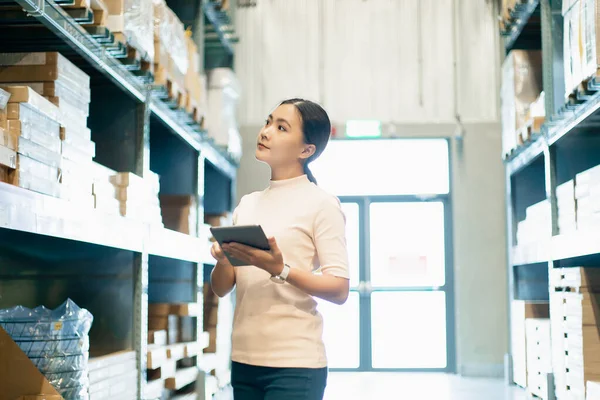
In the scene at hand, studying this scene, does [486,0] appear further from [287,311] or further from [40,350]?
[287,311]

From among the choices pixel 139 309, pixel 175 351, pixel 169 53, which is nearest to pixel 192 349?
pixel 175 351

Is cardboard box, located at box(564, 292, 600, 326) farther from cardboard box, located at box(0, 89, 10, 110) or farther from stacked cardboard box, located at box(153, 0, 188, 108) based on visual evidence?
cardboard box, located at box(0, 89, 10, 110)

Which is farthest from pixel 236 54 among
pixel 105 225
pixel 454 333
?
pixel 105 225

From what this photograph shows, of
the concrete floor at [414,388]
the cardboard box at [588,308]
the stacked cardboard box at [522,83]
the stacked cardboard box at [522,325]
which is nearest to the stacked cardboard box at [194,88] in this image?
the concrete floor at [414,388]

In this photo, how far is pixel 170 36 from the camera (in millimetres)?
6359

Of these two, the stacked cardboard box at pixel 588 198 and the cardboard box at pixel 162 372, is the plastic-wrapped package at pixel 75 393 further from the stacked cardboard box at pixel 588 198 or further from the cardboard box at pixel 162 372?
the stacked cardboard box at pixel 588 198

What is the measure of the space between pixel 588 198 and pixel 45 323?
381 centimetres

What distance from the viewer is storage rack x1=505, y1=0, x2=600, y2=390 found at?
19.6 ft

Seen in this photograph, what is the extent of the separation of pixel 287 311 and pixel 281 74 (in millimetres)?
8529

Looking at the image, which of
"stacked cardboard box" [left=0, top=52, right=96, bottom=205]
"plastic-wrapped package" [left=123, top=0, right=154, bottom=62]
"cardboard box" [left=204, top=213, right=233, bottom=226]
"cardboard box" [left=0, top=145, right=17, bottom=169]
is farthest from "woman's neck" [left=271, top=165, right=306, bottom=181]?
"cardboard box" [left=204, top=213, right=233, bottom=226]

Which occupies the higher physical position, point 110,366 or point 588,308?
point 588,308

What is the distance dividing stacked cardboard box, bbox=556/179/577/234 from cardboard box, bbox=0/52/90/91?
3.93 m

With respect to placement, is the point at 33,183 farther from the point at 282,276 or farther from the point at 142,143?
the point at 142,143

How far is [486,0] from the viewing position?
10.5m
